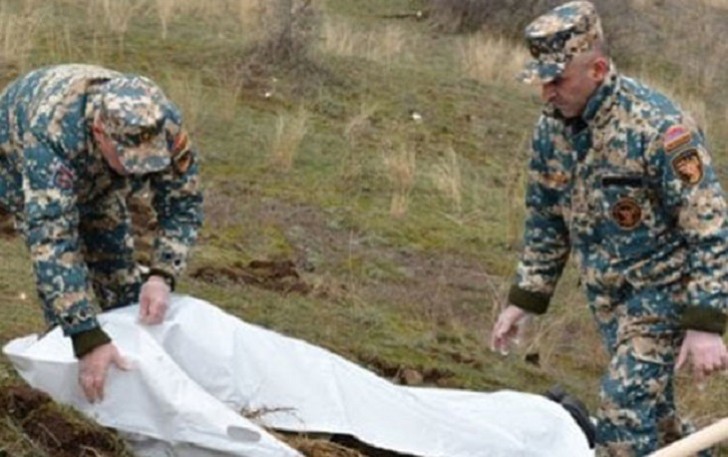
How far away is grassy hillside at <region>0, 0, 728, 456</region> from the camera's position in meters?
7.61

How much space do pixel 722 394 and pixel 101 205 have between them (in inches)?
133

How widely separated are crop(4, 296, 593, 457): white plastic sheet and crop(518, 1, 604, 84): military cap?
1.34 m

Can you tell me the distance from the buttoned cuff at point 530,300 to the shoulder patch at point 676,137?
80 cm

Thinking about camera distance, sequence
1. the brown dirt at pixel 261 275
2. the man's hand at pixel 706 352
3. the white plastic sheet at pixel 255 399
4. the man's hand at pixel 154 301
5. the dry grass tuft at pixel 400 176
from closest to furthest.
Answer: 1. the man's hand at pixel 706 352
2. the white plastic sheet at pixel 255 399
3. the man's hand at pixel 154 301
4. the brown dirt at pixel 261 275
5. the dry grass tuft at pixel 400 176

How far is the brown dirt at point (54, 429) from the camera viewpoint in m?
4.96

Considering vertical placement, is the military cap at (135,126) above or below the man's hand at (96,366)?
above

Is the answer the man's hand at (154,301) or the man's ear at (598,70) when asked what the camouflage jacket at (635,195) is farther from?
the man's hand at (154,301)

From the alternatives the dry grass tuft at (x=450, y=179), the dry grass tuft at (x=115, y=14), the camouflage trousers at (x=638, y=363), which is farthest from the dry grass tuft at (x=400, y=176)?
the camouflage trousers at (x=638, y=363)

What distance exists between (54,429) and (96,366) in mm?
250

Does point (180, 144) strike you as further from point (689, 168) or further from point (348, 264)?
point (348, 264)

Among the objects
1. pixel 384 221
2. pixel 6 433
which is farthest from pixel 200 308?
pixel 384 221

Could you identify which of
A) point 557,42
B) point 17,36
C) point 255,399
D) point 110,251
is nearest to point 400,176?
point 17,36

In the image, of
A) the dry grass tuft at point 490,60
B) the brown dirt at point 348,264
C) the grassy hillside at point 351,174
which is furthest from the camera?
the dry grass tuft at point 490,60

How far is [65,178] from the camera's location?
4.77 m
